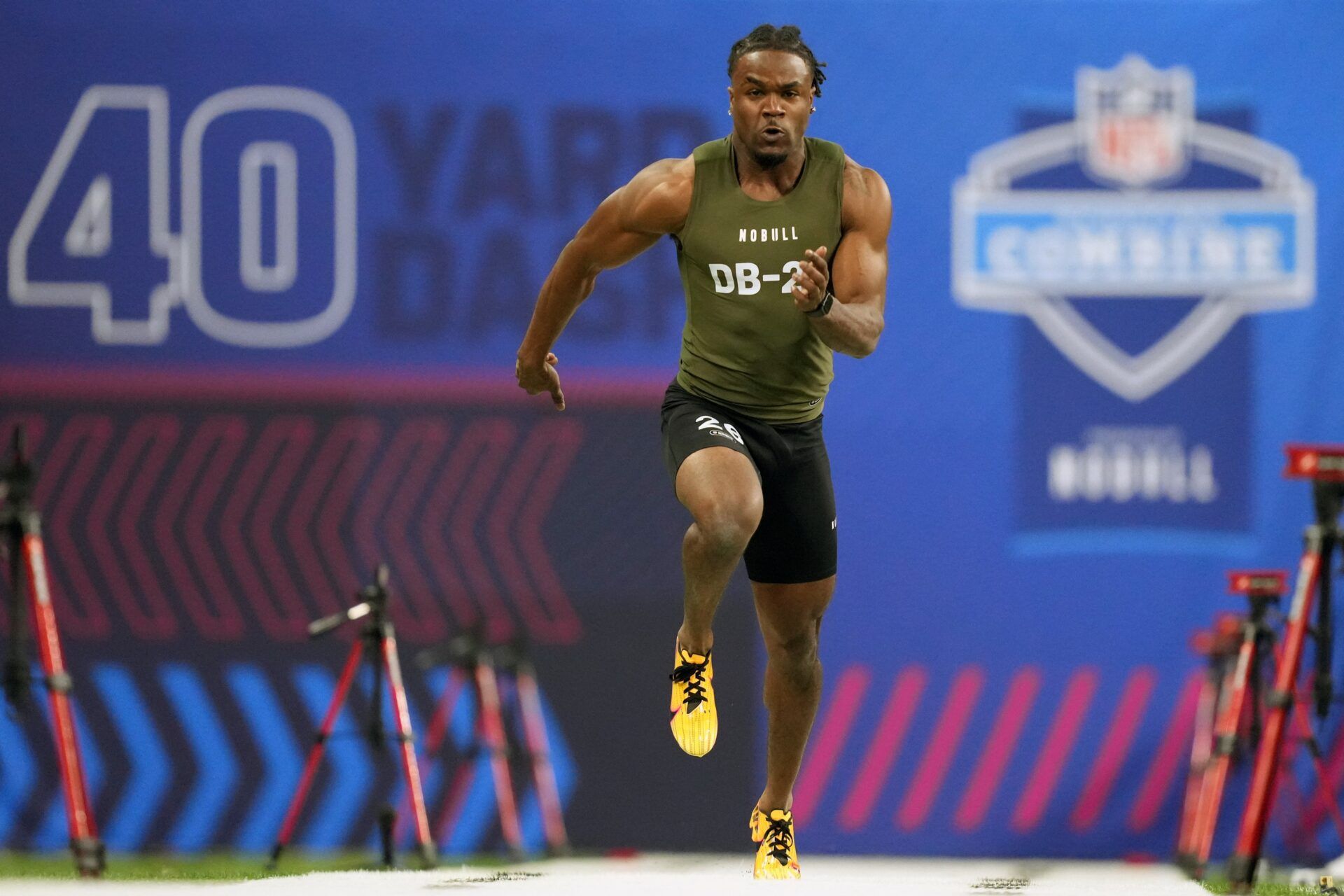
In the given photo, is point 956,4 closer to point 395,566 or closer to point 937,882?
point 395,566

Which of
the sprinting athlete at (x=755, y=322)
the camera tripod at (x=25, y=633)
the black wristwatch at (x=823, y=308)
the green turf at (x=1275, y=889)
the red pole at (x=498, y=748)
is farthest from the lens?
the red pole at (x=498, y=748)

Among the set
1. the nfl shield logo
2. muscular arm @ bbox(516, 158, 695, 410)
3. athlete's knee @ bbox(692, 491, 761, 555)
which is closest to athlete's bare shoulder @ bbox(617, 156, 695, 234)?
muscular arm @ bbox(516, 158, 695, 410)

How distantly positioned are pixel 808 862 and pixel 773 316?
3.87m

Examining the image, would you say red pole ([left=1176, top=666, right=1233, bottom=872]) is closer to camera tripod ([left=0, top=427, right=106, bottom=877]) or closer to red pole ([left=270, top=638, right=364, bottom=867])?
red pole ([left=270, top=638, right=364, bottom=867])

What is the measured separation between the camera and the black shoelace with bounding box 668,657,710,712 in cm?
392

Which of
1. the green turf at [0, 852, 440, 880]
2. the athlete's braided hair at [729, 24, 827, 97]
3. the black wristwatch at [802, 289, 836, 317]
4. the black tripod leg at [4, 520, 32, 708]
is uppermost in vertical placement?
the athlete's braided hair at [729, 24, 827, 97]

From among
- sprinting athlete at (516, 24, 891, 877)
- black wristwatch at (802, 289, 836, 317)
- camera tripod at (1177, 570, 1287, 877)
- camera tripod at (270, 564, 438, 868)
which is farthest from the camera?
camera tripod at (1177, 570, 1287, 877)

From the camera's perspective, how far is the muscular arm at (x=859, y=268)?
12.1 ft

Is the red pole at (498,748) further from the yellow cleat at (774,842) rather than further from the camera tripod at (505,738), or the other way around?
the yellow cleat at (774,842)

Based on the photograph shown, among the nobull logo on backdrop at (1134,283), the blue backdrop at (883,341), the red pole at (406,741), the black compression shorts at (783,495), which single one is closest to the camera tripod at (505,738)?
the blue backdrop at (883,341)

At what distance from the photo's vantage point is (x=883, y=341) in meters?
7.38

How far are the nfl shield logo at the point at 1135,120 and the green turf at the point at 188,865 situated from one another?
13.3 ft

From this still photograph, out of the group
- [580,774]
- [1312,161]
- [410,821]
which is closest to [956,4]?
[1312,161]

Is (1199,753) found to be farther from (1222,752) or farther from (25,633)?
(25,633)
